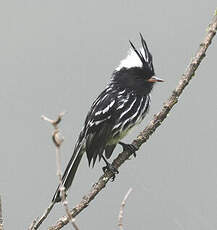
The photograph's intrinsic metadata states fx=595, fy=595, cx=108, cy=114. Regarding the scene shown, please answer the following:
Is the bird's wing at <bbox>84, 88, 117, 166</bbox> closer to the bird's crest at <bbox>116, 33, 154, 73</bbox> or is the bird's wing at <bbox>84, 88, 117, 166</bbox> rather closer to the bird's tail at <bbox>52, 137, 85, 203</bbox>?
the bird's tail at <bbox>52, 137, 85, 203</bbox>

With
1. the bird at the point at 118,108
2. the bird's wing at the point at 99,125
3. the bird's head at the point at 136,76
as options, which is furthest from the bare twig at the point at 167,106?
the bird's head at the point at 136,76

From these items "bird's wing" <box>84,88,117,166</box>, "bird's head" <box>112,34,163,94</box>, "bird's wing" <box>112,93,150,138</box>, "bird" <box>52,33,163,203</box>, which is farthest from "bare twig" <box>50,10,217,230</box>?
"bird's head" <box>112,34,163,94</box>

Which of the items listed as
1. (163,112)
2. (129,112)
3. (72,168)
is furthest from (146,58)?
(163,112)

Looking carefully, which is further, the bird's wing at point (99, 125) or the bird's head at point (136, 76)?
the bird's head at point (136, 76)

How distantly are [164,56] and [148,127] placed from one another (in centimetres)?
10901

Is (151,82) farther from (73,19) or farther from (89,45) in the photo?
(73,19)

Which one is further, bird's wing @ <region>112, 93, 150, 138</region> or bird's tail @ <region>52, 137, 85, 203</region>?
bird's wing @ <region>112, 93, 150, 138</region>

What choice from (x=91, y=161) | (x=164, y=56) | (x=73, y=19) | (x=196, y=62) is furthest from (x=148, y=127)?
(x=73, y=19)

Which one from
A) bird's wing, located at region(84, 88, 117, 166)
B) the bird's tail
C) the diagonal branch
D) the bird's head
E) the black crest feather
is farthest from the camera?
the bird's head

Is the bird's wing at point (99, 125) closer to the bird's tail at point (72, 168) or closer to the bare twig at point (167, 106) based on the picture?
the bird's tail at point (72, 168)

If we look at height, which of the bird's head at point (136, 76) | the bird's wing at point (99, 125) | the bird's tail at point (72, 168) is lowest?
the bird's tail at point (72, 168)

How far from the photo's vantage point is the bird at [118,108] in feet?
14.4

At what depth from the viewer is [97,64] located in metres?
124

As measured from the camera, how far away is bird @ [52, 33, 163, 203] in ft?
14.4
